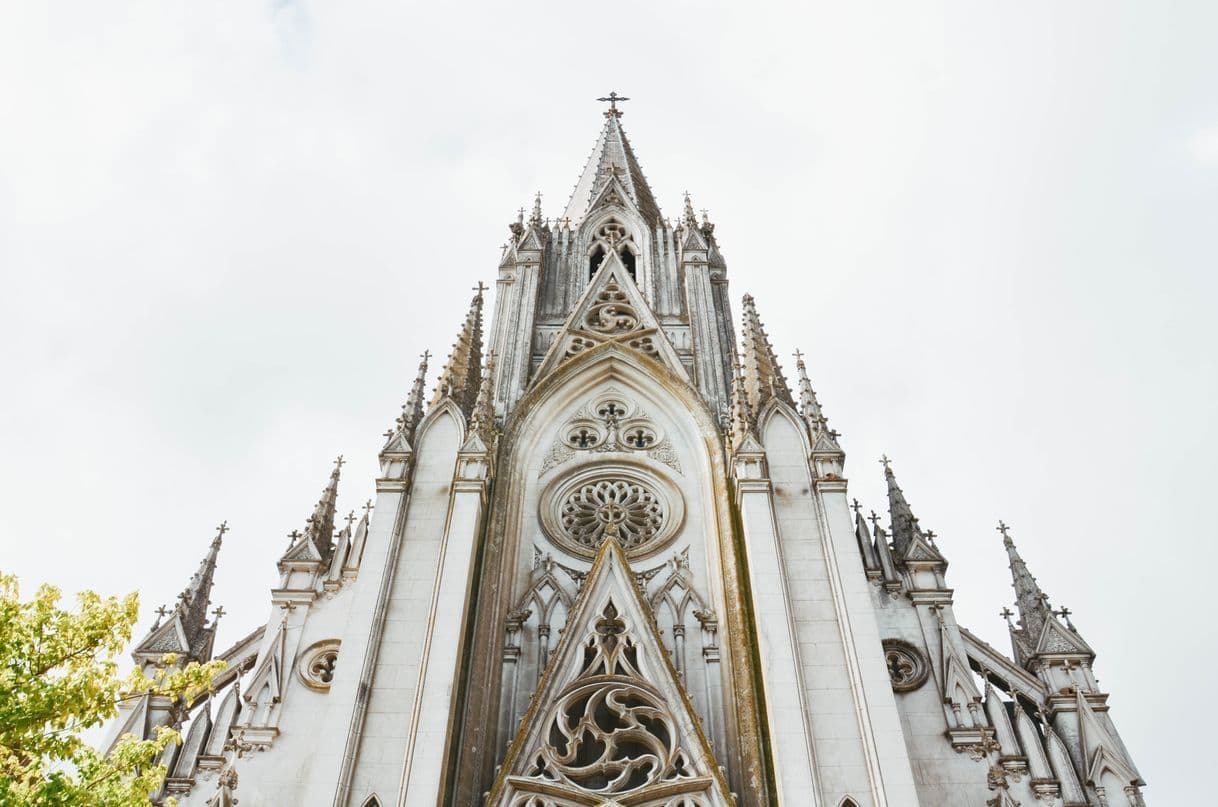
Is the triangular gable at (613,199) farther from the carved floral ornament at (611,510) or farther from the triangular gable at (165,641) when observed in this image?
the triangular gable at (165,641)

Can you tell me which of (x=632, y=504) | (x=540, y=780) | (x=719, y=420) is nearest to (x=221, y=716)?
(x=540, y=780)

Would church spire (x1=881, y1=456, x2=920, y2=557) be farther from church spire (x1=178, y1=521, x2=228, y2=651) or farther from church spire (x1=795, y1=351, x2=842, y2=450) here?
church spire (x1=178, y1=521, x2=228, y2=651)

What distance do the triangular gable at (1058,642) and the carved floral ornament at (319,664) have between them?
14.4m

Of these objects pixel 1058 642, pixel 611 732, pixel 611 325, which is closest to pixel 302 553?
pixel 611 732

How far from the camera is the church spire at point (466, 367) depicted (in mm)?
22438

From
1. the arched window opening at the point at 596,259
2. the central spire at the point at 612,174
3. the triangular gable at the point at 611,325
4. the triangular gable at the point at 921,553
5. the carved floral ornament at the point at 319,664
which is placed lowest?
the carved floral ornament at the point at 319,664

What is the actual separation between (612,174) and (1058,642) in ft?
74.1

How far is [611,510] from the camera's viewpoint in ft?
69.3

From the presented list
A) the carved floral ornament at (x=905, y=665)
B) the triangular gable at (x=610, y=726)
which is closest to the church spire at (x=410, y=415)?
the triangular gable at (x=610, y=726)

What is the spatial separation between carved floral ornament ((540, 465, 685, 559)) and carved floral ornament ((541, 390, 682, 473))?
58 centimetres

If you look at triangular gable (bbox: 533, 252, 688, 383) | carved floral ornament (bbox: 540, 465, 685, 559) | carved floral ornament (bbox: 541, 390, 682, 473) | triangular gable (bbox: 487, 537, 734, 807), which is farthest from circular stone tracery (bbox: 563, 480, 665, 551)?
triangular gable (bbox: 533, 252, 688, 383)

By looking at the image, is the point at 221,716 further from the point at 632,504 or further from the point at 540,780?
the point at 632,504

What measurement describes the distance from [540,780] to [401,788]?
2101 millimetres

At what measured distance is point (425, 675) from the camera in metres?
15.4
